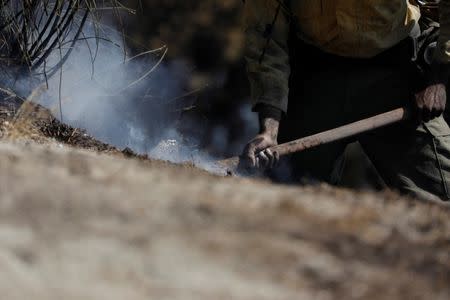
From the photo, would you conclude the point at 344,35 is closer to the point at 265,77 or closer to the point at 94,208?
the point at 265,77

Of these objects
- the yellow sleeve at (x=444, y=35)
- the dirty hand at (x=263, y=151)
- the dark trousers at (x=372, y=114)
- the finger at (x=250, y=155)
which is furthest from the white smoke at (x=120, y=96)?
the yellow sleeve at (x=444, y=35)

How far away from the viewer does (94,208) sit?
1693 millimetres

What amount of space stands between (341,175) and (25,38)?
77.2 inches

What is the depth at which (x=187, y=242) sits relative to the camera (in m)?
1.62

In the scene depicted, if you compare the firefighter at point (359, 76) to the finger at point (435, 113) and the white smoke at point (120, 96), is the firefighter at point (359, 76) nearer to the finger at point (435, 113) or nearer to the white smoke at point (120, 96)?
the finger at point (435, 113)


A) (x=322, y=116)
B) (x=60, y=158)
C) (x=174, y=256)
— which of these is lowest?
(x=174, y=256)

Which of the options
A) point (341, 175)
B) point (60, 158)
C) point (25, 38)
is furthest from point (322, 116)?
point (60, 158)

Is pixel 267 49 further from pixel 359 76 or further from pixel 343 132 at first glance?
pixel 343 132

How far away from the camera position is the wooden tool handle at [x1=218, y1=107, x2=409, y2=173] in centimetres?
403

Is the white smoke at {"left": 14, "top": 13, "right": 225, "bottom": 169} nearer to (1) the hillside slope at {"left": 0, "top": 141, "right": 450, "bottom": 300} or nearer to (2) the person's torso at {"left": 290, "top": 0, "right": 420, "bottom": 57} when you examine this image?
(2) the person's torso at {"left": 290, "top": 0, "right": 420, "bottom": 57}

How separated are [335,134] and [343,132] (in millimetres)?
48

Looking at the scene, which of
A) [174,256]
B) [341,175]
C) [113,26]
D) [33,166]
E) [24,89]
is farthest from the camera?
[113,26]

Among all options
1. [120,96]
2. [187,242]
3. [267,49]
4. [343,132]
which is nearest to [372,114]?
[343,132]

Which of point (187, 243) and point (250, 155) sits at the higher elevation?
point (250, 155)
